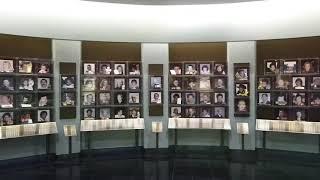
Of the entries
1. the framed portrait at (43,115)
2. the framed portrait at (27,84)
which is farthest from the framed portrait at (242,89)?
the framed portrait at (27,84)

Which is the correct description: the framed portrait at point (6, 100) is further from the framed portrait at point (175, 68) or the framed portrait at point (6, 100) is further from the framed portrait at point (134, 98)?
the framed portrait at point (175, 68)

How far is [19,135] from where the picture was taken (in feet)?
38.7

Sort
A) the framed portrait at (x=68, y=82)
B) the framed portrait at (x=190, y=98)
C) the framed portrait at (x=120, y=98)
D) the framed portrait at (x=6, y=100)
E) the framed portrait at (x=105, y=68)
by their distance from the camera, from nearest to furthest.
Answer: the framed portrait at (x=6, y=100), the framed portrait at (x=68, y=82), the framed portrait at (x=105, y=68), the framed portrait at (x=120, y=98), the framed portrait at (x=190, y=98)

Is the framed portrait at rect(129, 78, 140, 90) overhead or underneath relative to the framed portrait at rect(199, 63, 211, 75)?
underneath

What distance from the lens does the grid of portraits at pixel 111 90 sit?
13.4 m

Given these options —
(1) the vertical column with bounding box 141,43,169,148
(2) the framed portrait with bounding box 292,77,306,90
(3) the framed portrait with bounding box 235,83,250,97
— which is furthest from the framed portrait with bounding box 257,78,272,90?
(1) the vertical column with bounding box 141,43,169,148

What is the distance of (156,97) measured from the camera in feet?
45.5

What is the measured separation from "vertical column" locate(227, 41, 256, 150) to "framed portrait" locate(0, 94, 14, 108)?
7380 mm

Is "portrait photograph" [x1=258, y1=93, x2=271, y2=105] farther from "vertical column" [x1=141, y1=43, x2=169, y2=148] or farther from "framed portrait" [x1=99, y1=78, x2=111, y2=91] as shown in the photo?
"framed portrait" [x1=99, y1=78, x2=111, y2=91]

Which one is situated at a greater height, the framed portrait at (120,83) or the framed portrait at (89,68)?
the framed portrait at (89,68)

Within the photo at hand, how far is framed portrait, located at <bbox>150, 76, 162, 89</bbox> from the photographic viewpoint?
13828 millimetres

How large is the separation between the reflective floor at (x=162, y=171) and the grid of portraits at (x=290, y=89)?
2065mm

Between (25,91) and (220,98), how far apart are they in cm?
669

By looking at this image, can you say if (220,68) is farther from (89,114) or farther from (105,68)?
(89,114)
